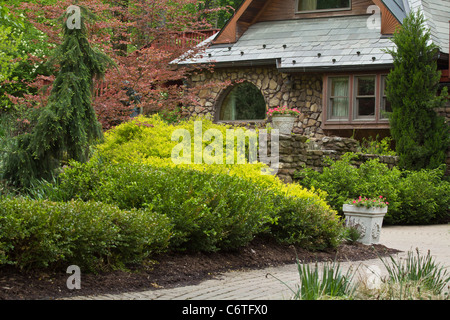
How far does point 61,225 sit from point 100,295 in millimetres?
758

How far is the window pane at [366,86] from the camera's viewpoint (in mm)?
16344

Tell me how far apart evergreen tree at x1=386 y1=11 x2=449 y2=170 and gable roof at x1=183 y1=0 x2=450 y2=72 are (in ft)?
3.04

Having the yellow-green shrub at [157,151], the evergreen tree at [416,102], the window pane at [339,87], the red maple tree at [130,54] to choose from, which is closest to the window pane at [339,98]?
the window pane at [339,87]

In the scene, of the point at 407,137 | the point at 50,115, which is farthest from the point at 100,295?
the point at 407,137

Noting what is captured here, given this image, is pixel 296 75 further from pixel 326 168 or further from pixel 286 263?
pixel 286 263

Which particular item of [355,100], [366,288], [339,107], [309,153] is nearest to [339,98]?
[339,107]

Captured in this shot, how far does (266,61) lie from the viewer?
16.9 metres

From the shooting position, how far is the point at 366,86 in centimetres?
1642

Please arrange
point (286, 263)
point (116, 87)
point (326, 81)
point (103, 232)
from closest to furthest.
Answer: point (103, 232)
point (286, 263)
point (116, 87)
point (326, 81)

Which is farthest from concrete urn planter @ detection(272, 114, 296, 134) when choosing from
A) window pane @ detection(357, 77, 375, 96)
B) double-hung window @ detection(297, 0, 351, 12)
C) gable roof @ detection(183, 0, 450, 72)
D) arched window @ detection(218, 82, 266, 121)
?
double-hung window @ detection(297, 0, 351, 12)

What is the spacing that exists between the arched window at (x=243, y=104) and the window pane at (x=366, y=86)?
3062mm

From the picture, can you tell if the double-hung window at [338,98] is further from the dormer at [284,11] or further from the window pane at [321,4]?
the window pane at [321,4]

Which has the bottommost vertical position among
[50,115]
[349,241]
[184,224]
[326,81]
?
[349,241]

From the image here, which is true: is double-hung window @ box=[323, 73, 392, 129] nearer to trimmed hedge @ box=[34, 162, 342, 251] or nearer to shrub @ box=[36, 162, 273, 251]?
trimmed hedge @ box=[34, 162, 342, 251]
